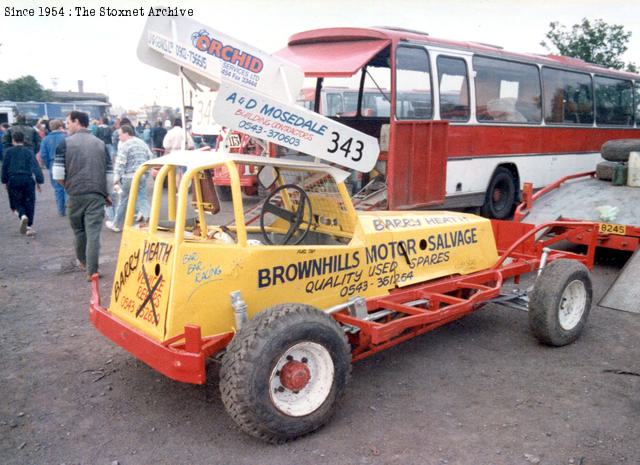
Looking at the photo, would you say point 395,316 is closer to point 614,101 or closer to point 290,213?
point 290,213

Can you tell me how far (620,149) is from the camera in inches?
333

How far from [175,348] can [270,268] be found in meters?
0.77

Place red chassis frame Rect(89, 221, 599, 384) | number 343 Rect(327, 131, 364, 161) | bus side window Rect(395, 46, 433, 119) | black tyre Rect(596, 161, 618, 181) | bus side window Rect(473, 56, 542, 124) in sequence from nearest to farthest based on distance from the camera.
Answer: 1. red chassis frame Rect(89, 221, 599, 384)
2. number 343 Rect(327, 131, 364, 161)
3. bus side window Rect(395, 46, 433, 119)
4. black tyre Rect(596, 161, 618, 181)
5. bus side window Rect(473, 56, 542, 124)

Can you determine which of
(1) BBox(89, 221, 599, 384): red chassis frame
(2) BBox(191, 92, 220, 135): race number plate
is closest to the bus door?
(1) BBox(89, 221, 599, 384): red chassis frame

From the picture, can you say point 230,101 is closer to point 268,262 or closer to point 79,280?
point 268,262

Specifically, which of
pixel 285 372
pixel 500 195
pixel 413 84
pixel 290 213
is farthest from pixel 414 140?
pixel 285 372

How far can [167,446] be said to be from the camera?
3445 mm

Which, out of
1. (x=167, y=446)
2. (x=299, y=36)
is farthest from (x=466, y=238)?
(x=299, y=36)

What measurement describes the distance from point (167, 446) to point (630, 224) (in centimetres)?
599

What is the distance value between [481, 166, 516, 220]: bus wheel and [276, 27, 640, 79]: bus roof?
81.7 inches

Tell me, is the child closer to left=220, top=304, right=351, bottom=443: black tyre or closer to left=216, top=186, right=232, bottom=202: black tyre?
left=216, top=186, right=232, bottom=202: black tyre

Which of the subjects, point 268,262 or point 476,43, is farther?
point 476,43

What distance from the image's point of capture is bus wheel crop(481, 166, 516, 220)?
33.2 ft

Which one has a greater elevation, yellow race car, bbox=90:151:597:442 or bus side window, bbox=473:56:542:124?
bus side window, bbox=473:56:542:124
